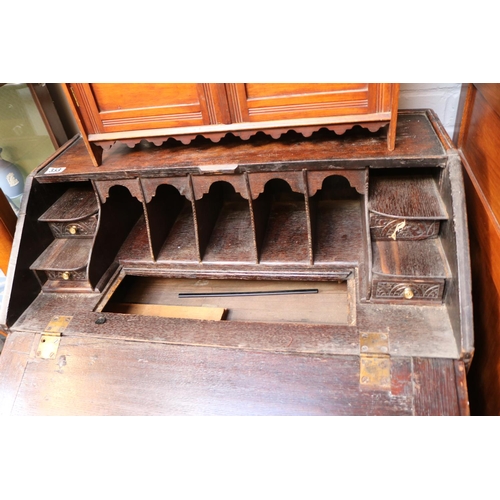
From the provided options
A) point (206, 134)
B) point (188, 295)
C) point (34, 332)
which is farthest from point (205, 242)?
point (34, 332)

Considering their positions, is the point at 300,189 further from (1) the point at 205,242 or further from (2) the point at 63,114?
(2) the point at 63,114

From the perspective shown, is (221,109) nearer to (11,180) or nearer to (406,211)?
(406,211)

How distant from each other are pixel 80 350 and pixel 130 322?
0.16m

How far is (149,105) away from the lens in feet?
3.87

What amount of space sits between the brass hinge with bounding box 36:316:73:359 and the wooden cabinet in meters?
0.55

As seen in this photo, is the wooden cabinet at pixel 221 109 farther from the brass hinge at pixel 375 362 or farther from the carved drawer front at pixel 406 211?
the brass hinge at pixel 375 362

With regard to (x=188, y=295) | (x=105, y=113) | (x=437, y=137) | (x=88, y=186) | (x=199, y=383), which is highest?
(x=105, y=113)

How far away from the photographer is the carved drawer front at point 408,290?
1.09 m

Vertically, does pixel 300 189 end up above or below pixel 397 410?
above

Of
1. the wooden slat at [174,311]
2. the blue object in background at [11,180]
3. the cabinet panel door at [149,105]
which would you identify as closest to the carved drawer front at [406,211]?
the cabinet panel door at [149,105]

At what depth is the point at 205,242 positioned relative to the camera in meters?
1.41

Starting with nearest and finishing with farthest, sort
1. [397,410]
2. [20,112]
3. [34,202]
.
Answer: [397,410], [34,202], [20,112]

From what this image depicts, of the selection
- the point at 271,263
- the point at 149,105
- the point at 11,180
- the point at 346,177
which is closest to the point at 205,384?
the point at 271,263

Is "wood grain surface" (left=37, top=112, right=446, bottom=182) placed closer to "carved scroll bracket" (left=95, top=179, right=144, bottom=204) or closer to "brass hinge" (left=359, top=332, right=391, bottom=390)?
"carved scroll bracket" (left=95, top=179, right=144, bottom=204)
